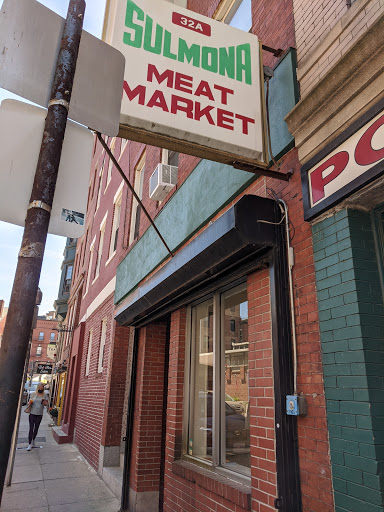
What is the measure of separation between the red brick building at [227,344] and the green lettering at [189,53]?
933 millimetres

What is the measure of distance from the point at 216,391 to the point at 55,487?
198 inches

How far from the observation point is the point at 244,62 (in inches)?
163

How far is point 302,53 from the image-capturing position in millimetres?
4055

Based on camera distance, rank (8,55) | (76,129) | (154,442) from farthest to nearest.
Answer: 1. (154,442)
2. (76,129)
3. (8,55)

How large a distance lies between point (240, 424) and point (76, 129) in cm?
352

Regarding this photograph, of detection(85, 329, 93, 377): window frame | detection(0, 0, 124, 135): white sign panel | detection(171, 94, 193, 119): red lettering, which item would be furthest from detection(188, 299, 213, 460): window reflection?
detection(85, 329, 93, 377): window frame

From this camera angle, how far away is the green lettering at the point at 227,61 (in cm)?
399

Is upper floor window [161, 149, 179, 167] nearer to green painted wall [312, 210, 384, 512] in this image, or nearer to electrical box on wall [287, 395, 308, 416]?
green painted wall [312, 210, 384, 512]

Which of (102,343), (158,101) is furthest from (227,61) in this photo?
(102,343)

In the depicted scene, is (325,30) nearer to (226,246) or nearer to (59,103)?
(226,246)

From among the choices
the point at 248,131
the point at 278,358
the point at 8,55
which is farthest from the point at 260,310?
the point at 8,55

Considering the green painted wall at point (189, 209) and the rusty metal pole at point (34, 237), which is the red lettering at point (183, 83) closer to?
the green painted wall at point (189, 209)

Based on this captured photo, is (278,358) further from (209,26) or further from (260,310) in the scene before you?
(209,26)

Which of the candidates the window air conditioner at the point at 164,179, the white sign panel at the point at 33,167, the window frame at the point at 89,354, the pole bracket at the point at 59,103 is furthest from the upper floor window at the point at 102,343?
the pole bracket at the point at 59,103
